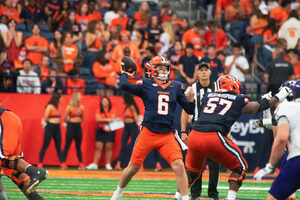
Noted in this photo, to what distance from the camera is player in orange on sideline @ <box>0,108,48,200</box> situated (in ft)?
24.8

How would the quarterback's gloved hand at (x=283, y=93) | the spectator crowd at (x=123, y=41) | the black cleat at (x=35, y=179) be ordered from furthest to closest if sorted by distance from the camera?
1. the spectator crowd at (x=123, y=41)
2. the quarterback's gloved hand at (x=283, y=93)
3. the black cleat at (x=35, y=179)

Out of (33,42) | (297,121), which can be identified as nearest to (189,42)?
(33,42)

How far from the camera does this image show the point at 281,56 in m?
16.4

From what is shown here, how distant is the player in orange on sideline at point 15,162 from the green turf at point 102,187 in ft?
6.17

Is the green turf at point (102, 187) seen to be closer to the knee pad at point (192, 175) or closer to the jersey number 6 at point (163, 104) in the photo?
the knee pad at point (192, 175)

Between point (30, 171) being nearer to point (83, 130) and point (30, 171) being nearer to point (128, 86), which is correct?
point (128, 86)

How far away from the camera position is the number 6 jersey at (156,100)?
28.5ft

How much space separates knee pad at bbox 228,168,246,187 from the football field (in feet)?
6.45

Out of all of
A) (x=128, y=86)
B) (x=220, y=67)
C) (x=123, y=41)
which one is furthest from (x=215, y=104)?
(x=123, y=41)

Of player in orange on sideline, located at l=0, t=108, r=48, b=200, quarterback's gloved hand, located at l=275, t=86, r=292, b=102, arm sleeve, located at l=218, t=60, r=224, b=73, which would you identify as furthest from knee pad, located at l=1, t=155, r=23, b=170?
arm sleeve, located at l=218, t=60, r=224, b=73

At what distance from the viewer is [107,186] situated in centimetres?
1191

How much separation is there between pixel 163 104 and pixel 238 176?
1.38 meters

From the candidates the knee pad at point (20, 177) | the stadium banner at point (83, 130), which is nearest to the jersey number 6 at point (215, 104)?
the knee pad at point (20, 177)

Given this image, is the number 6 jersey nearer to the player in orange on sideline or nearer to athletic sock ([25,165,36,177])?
the player in orange on sideline
